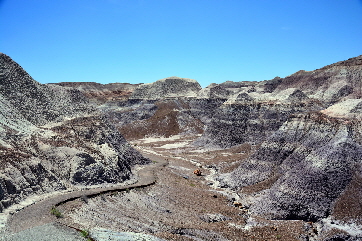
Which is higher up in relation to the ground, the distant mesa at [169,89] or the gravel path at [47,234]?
the distant mesa at [169,89]

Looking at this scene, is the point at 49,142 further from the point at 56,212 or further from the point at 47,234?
the point at 47,234

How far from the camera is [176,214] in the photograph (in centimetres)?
2536

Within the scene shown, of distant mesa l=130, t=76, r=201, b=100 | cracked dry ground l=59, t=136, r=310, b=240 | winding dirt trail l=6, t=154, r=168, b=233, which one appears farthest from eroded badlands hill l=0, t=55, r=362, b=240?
distant mesa l=130, t=76, r=201, b=100

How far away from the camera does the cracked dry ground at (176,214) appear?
2119 cm

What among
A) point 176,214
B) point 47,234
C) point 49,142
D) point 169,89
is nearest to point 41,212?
point 47,234

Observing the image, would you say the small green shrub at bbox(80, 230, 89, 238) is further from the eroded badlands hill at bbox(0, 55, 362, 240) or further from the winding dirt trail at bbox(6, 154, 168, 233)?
the eroded badlands hill at bbox(0, 55, 362, 240)

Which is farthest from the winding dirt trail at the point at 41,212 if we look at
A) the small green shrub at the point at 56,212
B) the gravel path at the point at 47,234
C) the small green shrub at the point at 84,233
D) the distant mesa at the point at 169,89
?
the distant mesa at the point at 169,89

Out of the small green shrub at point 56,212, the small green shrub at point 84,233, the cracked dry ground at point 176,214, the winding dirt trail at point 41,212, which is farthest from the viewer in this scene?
the cracked dry ground at point 176,214

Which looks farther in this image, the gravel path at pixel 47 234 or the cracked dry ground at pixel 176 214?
the cracked dry ground at pixel 176 214

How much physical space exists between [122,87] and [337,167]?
152 metres

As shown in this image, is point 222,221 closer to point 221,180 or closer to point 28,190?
point 221,180

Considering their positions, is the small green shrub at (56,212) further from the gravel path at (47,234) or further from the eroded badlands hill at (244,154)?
the eroded badlands hill at (244,154)

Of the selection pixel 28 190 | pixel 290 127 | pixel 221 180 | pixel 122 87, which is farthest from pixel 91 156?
pixel 122 87

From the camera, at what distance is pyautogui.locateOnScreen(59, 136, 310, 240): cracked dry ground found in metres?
21.2
